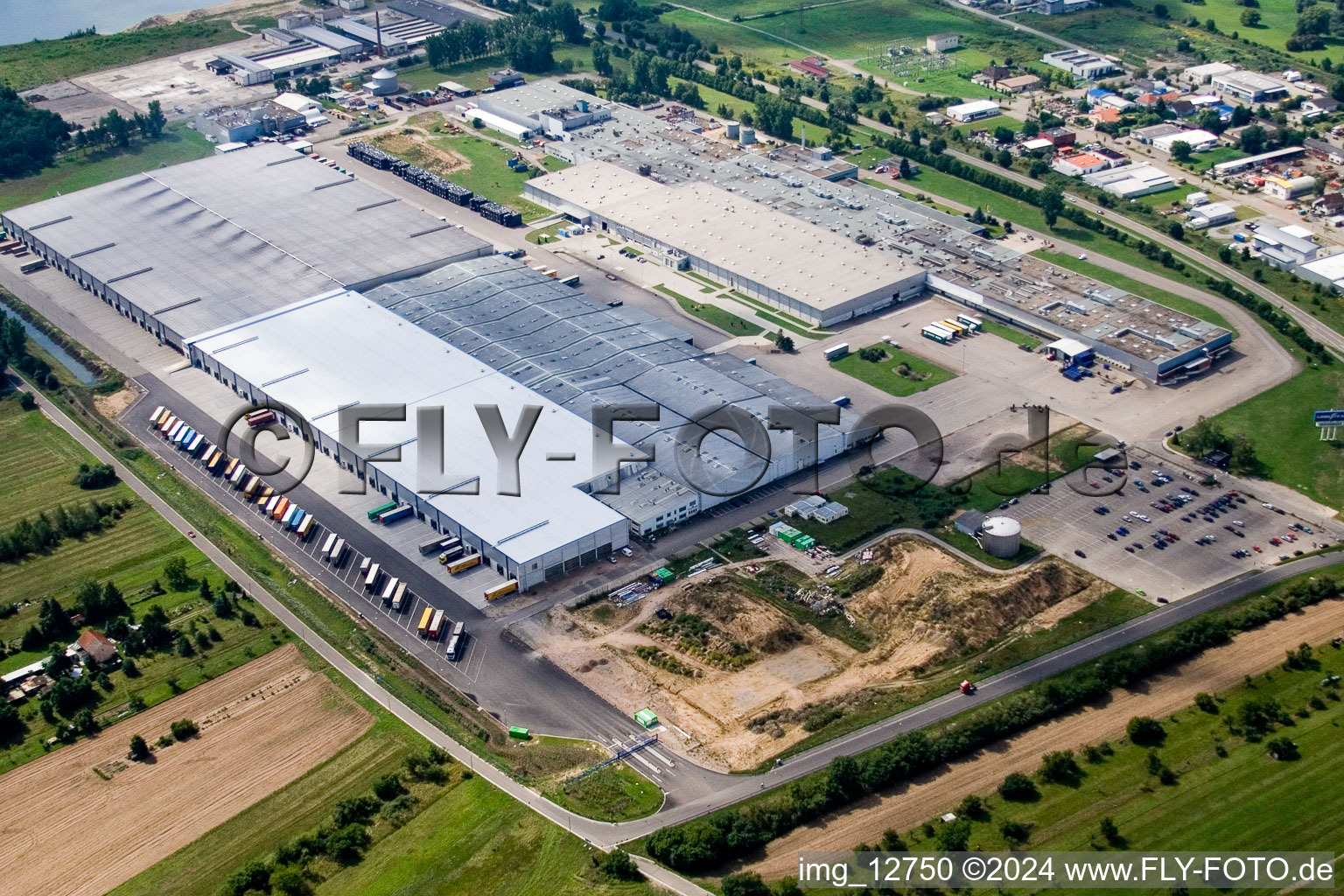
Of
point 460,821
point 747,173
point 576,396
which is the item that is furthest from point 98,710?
point 747,173

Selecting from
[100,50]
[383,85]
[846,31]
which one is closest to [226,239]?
[383,85]

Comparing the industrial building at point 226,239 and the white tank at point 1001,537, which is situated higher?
the industrial building at point 226,239

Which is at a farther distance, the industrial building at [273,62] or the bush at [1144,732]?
the industrial building at [273,62]

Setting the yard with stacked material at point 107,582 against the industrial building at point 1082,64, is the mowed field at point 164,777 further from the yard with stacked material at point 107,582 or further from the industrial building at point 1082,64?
the industrial building at point 1082,64

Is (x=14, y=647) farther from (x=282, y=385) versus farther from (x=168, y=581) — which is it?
(x=282, y=385)

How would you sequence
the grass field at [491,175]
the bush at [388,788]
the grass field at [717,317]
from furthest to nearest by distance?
1. the grass field at [491,175]
2. the grass field at [717,317]
3. the bush at [388,788]

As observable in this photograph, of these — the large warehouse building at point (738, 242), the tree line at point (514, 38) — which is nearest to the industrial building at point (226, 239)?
the large warehouse building at point (738, 242)

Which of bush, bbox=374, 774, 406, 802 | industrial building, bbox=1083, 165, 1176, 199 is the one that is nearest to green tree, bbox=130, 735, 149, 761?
bush, bbox=374, 774, 406, 802
